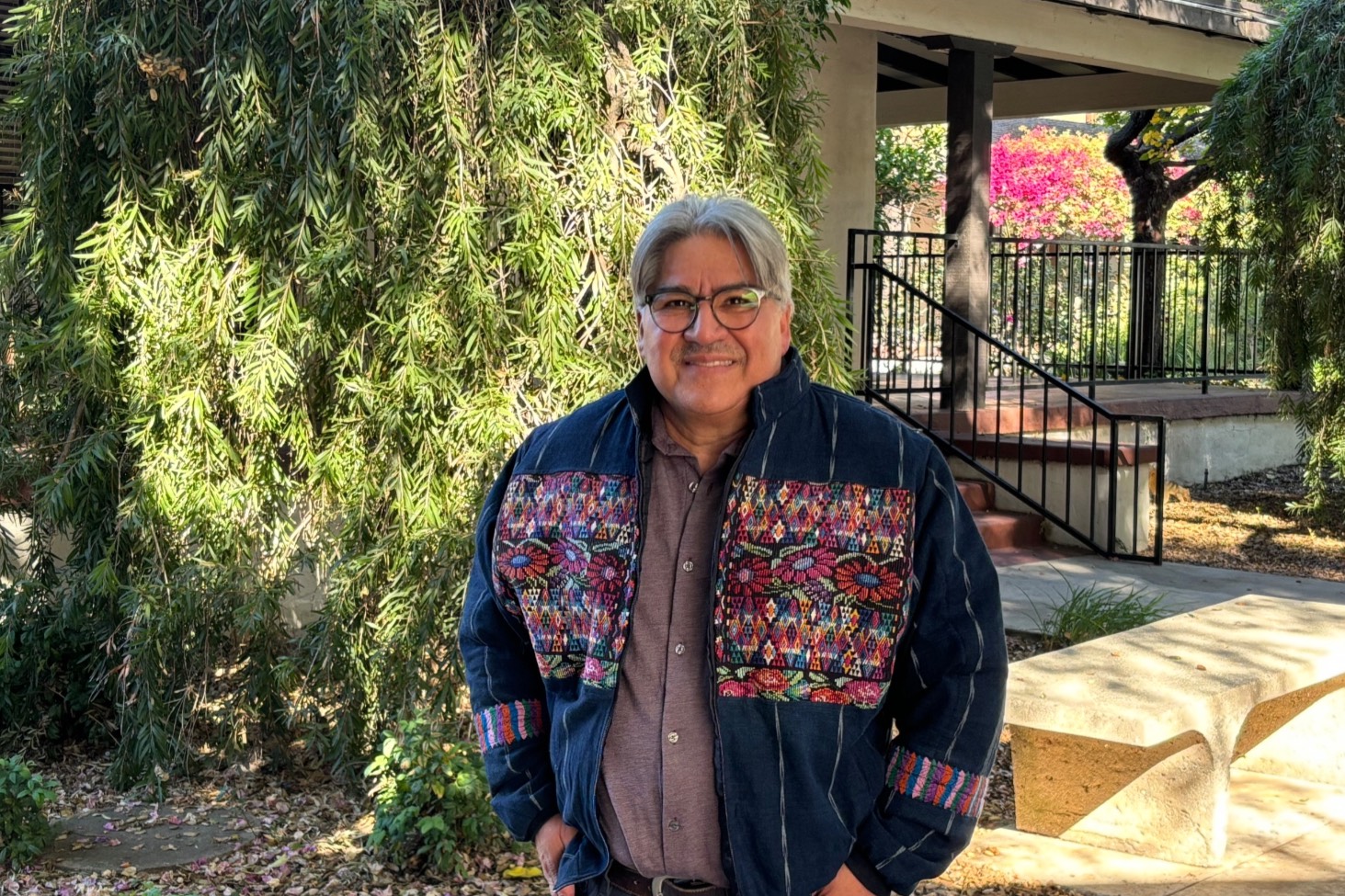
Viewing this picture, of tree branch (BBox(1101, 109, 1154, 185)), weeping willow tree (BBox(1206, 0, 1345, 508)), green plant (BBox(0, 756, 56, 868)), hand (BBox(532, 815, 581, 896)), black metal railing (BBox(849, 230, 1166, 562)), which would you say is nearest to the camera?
hand (BBox(532, 815, 581, 896))

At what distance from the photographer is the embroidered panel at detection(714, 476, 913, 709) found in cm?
218

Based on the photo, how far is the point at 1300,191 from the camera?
372 inches

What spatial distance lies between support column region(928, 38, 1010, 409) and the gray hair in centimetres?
848

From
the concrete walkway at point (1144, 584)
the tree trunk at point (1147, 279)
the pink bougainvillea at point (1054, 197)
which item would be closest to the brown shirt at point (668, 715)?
the concrete walkway at point (1144, 584)

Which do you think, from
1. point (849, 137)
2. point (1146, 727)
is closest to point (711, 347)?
point (1146, 727)

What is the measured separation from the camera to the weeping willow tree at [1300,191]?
9.39m

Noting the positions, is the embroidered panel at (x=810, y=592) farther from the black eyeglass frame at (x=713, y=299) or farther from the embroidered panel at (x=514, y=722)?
the embroidered panel at (x=514, y=722)

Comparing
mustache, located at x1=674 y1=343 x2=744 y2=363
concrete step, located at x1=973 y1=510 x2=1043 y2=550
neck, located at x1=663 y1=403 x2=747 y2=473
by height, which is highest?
mustache, located at x1=674 y1=343 x2=744 y2=363

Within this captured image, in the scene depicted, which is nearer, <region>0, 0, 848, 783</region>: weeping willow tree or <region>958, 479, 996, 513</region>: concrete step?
<region>0, 0, 848, 783</region>: weeping willow tree

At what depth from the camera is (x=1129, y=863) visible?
15.4ft

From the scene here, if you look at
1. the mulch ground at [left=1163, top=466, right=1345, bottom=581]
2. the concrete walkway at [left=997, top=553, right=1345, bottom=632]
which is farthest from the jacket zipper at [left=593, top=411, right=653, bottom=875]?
the mulch ground at [left=1163, top=466, right=1345, bottom=581]

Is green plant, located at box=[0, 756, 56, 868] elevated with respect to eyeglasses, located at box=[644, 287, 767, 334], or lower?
lower

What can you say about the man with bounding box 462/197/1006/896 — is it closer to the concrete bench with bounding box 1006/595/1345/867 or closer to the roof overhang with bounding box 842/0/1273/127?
the concrete bench with bounding box 1006/595/1345/867

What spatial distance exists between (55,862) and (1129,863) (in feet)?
11.3
